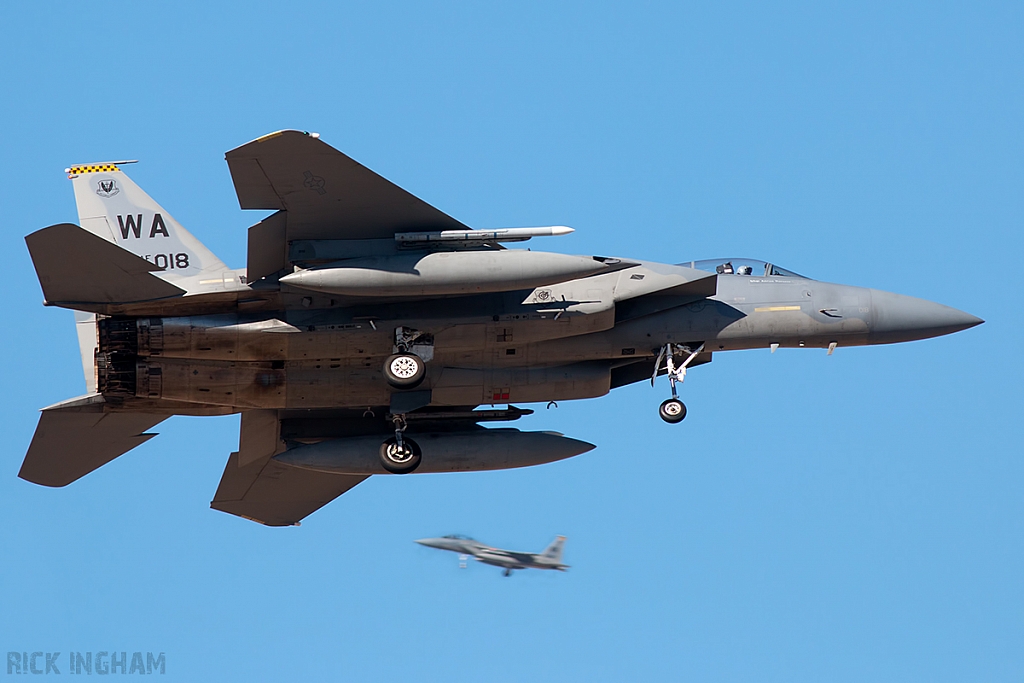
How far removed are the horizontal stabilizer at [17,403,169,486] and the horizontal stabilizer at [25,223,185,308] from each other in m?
2.38

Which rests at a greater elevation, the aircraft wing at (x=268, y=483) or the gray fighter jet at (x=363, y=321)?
the gray fighter jet at (x=363, y=321)

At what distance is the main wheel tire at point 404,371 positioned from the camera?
1741 centimetres

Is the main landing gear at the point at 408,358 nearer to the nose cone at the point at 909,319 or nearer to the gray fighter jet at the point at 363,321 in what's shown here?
the gray fighter jet at the point at 363,321

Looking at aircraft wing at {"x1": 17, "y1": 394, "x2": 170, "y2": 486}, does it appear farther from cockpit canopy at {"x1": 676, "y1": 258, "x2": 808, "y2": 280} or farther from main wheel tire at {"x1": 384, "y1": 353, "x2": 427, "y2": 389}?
cockpit canopy at {"x1": 676, "y1": 258, "x2": 808, "y2": 280}

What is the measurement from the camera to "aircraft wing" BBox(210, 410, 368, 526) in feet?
66.9

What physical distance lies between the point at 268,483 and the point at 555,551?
5826mm

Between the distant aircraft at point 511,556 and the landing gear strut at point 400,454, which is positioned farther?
the distant aircraft at point 511,556

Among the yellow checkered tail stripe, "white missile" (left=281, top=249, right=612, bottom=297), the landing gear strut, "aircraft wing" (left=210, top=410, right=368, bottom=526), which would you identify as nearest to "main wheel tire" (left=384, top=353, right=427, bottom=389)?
"white missile" (left=281, top=249, right=612, bottom=297)

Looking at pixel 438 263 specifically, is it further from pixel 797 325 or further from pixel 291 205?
pixel 797 325

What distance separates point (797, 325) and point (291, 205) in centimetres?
709

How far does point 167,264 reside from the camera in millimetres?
18828

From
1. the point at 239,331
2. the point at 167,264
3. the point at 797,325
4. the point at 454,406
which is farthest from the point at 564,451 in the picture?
the point at 167,264

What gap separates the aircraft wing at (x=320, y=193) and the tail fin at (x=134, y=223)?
2222mm

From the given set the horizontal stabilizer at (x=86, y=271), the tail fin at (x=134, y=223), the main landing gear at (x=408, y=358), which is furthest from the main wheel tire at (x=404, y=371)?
the tail fin at (x=134, y=223)
